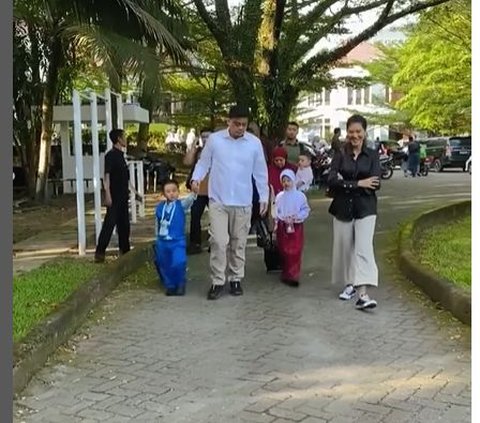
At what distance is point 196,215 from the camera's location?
30.8ft

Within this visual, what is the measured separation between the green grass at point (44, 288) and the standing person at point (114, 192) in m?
0.33

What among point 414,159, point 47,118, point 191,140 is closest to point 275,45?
point 191,140

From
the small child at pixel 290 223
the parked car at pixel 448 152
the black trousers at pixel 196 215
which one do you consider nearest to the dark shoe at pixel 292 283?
the small child at pixel 290 223

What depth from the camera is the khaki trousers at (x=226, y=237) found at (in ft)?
23.3

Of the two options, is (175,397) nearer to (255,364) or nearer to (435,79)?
(255,364)

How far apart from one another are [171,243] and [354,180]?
1.91 m

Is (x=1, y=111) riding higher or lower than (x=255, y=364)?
higher

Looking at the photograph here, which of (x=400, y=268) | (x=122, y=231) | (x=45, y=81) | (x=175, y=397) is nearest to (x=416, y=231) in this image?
(x=400, y=268)

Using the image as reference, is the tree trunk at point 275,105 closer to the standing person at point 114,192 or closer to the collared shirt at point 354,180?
the standing person at point 114,192

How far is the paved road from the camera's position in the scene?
4.37 metres

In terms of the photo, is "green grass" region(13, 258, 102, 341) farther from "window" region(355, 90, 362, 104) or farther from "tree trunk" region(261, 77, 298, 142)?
"window" region(355, 90, 362, 104)

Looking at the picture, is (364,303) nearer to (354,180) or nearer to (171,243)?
(354,180)

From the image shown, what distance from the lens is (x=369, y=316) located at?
6480 mm

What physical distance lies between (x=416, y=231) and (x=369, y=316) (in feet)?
15.4
